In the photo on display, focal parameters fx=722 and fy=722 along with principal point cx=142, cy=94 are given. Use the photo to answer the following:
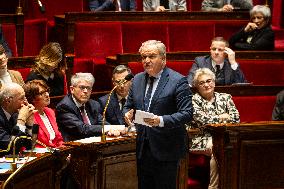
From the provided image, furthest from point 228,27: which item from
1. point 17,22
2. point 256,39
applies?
point 17,22

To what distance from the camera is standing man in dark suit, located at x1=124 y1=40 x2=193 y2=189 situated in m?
2.46

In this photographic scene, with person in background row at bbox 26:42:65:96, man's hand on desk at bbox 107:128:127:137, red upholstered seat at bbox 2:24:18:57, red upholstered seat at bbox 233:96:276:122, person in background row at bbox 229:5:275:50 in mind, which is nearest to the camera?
man's hand on desk at bbox 107:128:127:137

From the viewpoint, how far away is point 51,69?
347 centimetres

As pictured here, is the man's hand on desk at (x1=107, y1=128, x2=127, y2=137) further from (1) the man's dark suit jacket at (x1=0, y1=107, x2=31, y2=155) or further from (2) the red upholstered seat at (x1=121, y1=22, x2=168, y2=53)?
(2) the red upholstered seat at (x1=121, y1=22, x2=168, y2=53)

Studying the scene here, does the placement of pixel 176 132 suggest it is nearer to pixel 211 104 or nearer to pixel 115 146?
pixel 115 146

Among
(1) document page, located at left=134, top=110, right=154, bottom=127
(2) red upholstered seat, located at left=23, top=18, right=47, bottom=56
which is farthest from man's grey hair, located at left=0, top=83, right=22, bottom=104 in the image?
(2) red upholstered seat, located at left=23, top=18, right=47, bottom=56

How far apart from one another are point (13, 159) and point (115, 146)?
597mm

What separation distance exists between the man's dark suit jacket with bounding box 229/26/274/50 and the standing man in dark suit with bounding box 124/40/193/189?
1.80m

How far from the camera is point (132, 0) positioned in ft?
14.8

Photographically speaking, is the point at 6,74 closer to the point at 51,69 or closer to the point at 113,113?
the point at 51,69

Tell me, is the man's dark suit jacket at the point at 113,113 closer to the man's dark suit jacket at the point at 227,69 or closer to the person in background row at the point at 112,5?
the man's dark suit jacket at the point at 227,69

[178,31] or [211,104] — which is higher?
[178,31]

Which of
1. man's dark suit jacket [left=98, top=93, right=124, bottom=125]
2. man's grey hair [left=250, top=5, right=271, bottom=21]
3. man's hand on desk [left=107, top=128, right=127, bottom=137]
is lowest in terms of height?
man's hand on desk [left=107, top=128, right=127, bottom=137]

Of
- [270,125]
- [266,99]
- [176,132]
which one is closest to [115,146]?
[176,132]
